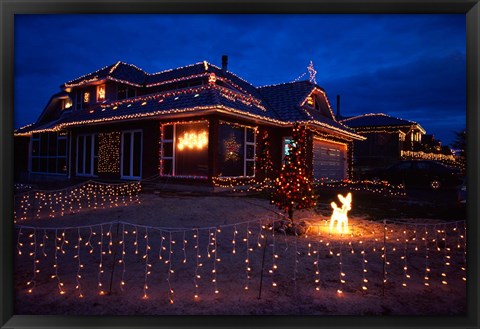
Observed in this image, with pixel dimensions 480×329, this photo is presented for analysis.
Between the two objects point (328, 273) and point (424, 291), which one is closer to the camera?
point (424, 291)

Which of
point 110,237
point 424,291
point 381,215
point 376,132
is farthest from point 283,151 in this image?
point 376,132

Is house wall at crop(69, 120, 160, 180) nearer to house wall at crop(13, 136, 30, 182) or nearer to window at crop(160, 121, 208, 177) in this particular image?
Result: window at crop(160, 121, 208, 177)

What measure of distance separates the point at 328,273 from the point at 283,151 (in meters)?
12.6

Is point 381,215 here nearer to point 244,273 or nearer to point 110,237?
point 244,273

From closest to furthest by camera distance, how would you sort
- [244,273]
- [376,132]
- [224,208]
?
[244,273] → [224,208] → [376,132]

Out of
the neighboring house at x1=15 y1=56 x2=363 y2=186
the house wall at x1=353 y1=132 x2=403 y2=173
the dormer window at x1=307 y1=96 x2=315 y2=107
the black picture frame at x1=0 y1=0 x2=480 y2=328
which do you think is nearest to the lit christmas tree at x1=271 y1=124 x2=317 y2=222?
the black picture frame at x1=0 y1=0 x2=480 y2=328

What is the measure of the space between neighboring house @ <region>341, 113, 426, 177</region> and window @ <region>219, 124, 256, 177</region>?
16924 millimetres

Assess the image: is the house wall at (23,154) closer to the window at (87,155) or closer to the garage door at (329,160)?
the window at (87,155)

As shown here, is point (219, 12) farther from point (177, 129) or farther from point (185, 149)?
point (177, 129)

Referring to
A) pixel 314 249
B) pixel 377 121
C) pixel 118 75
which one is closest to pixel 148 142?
pixel 118 75

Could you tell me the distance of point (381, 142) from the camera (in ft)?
97.1

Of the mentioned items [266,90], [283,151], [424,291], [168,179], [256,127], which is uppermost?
[266,90]

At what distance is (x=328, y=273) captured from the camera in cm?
452

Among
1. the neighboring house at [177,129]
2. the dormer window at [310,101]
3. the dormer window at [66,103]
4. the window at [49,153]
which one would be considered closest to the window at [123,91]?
the neighboring house at [177,129]
